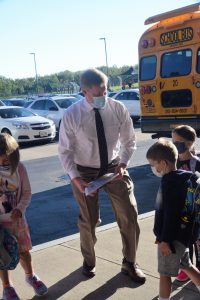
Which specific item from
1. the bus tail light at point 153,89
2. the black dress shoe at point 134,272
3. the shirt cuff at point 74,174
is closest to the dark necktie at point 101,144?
the shirt cuff at point 74,174

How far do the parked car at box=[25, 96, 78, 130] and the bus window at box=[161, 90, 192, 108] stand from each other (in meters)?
8.38

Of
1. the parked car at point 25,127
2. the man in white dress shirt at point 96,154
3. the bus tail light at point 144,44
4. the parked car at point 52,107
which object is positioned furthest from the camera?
the parked car at point 52,107

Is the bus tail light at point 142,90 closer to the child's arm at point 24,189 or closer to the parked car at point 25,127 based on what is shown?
the parked car at point 25,127

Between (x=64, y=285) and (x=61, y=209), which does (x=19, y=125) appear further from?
(x=64, y=285)

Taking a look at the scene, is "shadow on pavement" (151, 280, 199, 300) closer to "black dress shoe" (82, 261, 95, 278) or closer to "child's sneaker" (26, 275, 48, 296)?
"black dress shoe" (82, 261, 95, 278)

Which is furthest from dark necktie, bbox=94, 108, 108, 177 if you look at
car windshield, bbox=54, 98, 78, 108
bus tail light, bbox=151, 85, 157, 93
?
car windshield, bbox=54, 98, 78, 108

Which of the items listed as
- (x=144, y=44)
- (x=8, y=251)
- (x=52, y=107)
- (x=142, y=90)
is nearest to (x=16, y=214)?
(x=8, y=251)

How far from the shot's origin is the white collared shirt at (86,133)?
376 cm

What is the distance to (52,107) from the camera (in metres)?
19.4

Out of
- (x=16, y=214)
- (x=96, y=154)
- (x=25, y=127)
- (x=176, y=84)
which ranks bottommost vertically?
(x=25, y=127)

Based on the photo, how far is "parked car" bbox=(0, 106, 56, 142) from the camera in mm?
15625

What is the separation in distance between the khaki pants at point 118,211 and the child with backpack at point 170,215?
2.54 feet

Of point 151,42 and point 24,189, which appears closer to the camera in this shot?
point 24,189

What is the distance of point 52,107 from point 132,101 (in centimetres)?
463
